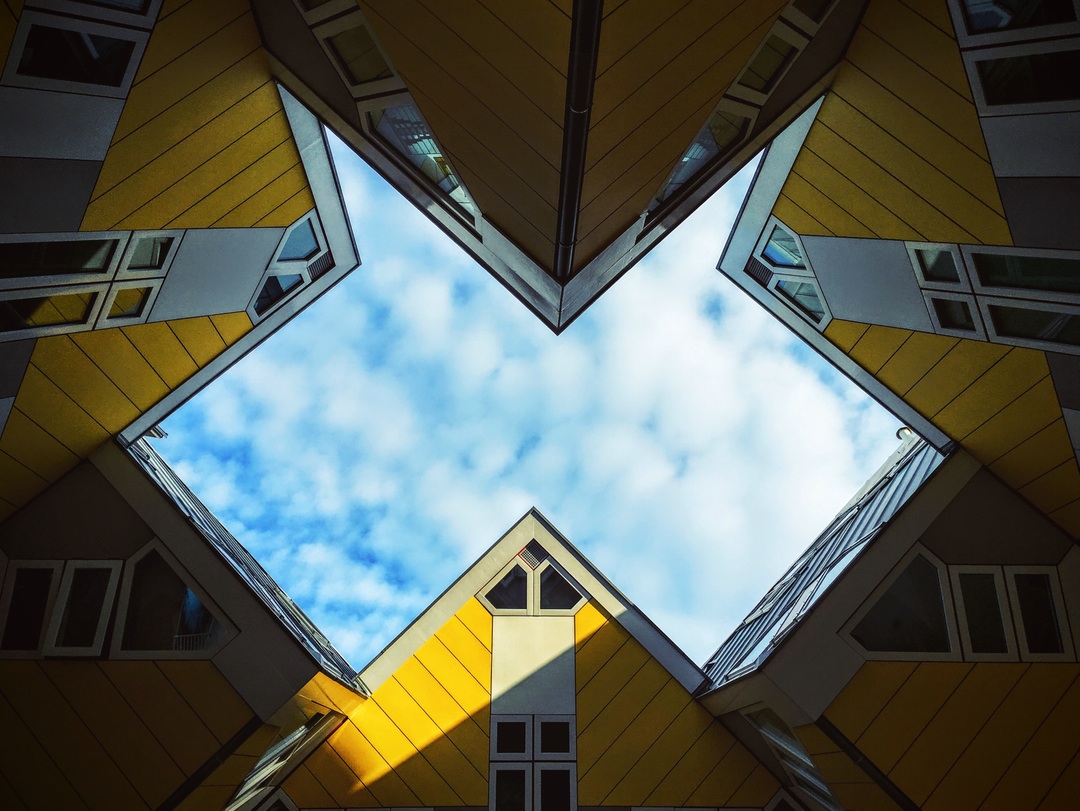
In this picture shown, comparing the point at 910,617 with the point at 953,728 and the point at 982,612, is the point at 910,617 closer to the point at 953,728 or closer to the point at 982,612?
the point at 982,612

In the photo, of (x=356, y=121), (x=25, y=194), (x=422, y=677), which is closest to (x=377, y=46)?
(x=356, y=121)

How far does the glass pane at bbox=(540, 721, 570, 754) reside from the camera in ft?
41.0

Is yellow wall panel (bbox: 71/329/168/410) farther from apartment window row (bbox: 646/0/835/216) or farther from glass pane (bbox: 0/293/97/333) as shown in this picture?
apartment window row (bbox: 646/0/835/216)

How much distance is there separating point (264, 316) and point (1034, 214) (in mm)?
11093

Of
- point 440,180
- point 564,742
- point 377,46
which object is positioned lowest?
point 564,742

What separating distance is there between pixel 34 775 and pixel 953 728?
490 inches

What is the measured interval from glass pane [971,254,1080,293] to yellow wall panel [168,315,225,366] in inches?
427

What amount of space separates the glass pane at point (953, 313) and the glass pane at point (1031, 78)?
287 cm

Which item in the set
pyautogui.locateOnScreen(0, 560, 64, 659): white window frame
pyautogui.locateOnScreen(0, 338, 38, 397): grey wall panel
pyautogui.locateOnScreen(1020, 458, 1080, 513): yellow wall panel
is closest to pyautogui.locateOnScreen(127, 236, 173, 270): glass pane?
pyautogui.locateOnScreen(0, 338, 38, 397): grey wall panel

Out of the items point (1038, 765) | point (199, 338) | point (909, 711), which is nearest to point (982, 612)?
point (909, 711)

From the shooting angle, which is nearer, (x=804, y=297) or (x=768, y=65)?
(x=768, y=65)

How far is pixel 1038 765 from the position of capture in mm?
9398

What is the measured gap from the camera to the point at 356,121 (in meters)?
9.45

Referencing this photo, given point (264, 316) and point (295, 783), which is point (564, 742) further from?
point (264, 316)
